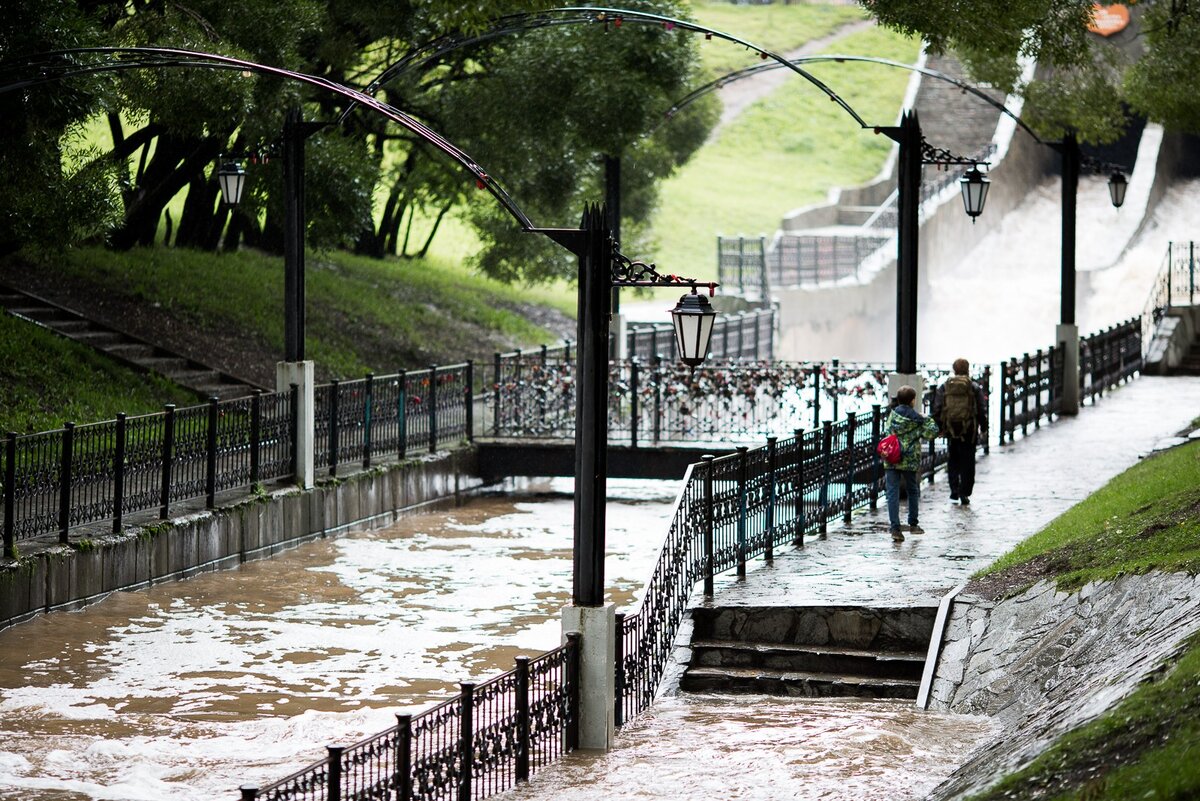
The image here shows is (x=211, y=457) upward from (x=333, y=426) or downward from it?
downward

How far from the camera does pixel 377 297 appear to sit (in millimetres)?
36125

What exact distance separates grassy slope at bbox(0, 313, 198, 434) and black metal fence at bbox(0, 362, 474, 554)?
2.53 meters

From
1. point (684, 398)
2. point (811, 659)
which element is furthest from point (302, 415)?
point (811, 659)

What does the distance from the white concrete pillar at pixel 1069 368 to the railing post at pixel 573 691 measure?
18.6 meters

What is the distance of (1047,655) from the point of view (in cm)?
1422

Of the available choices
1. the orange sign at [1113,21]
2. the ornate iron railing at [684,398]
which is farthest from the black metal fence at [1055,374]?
the orange sign at [1113,21]

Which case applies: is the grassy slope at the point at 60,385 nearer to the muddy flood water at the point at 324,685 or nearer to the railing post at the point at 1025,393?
the muddy flood water at the point at 324,685

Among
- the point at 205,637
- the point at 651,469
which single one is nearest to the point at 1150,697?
the point at 205,637

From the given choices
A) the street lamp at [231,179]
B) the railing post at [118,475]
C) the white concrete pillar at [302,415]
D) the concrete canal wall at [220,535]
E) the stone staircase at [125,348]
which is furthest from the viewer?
the stone staircase at [125,348]

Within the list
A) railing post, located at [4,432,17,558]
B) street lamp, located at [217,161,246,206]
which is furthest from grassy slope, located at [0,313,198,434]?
railing post, located at [4,432,17,558]

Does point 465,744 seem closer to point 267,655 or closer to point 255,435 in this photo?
point 267,655

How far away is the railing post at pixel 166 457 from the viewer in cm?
1955

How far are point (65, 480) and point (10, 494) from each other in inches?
35.0

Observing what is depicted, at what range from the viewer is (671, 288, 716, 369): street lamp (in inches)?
528
